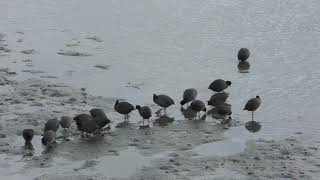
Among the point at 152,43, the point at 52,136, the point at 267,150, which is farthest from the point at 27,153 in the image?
the point at 152,43

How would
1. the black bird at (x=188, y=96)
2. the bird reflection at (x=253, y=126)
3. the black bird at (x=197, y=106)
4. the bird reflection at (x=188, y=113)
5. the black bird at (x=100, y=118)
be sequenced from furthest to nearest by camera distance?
the black bird at (x=188, y=96)
the bird reflection at (x=188, y=113)
the black bird at (x=197, y=106)
the bird reflection at (x=253, y=126)
the black bird at (x=100, y=118)

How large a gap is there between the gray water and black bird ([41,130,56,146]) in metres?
2.98

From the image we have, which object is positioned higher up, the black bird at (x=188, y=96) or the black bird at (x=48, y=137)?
the black bird at (x=188, y=96)

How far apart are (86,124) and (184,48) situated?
22.0 ft

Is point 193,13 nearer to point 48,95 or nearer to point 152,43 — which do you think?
point 152,43

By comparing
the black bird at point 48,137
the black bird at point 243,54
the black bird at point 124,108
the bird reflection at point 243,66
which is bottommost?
the black bird at point 48,137

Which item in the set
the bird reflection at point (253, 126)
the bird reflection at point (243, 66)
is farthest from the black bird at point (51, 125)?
the bird reflection at point (243, 66)

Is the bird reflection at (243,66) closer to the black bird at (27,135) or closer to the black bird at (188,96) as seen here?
the black bird at (188,96)

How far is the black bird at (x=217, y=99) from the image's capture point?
1471 cm

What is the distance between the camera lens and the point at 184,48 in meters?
19.1

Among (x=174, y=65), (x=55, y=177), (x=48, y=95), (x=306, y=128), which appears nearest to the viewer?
(x=55, y=177)

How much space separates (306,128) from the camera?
13602mm

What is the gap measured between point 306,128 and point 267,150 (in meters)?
1.61

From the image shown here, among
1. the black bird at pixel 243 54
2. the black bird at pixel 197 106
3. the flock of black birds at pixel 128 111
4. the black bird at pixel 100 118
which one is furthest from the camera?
the black bird at pixel 243 54
